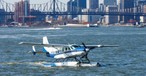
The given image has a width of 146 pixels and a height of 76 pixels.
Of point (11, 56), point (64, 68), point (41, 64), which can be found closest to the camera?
point (64, 68)

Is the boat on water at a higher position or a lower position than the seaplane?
lower

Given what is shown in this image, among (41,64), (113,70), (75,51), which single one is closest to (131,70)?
(113,70)

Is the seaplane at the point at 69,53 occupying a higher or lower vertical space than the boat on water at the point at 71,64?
higher

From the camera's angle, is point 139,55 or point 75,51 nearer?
point 75,51

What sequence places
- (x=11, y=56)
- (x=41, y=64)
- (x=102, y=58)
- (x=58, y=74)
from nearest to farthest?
(x=58, y=74), (x=41, y=64), (x=102, y=58), (x=11, y=56)

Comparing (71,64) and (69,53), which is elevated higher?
(69,53)

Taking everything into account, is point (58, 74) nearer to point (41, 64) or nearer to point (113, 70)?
point (113, 70)

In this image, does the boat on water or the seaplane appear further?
the boat on water

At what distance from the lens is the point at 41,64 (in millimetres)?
43875

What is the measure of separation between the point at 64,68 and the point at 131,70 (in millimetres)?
4275

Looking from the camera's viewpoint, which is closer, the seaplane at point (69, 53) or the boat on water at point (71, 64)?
the seaplane at point (69, 53)

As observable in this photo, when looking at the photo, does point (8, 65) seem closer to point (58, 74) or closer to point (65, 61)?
point (65, 61)

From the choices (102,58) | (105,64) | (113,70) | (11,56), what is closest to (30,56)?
(11,56)

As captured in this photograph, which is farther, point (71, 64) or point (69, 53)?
point (71, 64)
